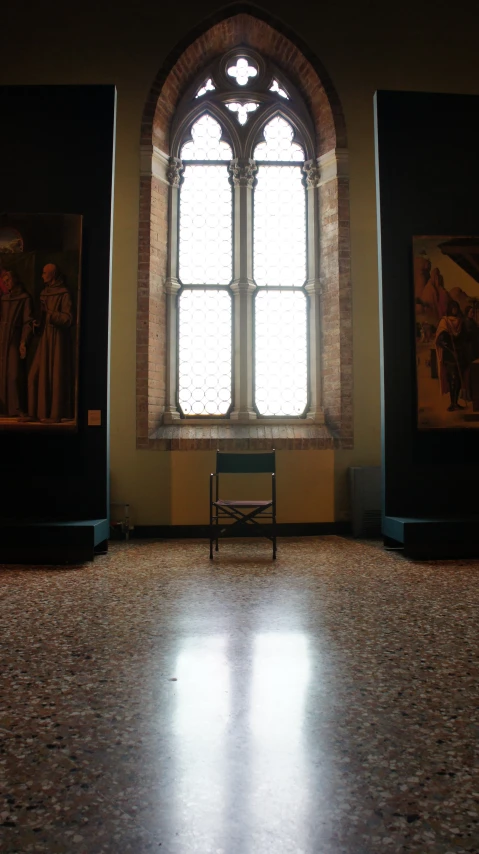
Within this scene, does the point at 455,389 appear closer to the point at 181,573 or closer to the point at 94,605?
the point at 181,573

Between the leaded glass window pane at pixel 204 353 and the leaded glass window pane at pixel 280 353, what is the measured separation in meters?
0.41

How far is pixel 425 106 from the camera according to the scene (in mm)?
6109

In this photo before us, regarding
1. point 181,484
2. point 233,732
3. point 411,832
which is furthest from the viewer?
point 181,484

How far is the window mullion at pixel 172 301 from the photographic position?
23.7 ft

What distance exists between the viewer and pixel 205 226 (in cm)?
750

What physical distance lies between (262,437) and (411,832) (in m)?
5.52

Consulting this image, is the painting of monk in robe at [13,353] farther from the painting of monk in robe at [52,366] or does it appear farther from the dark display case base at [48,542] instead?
the dark display case base at [48,542]

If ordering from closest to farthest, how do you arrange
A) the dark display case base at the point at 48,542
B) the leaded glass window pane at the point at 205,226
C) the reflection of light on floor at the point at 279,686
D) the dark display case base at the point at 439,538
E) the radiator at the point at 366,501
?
1. the reflection of light on floor at the point at 279,686
2. the dark display case base at the point at 48,542
3. the dark display case base at the point at 439,538
4. the radiator at the point at 366,501
5. the leaded glass window pane at the point at 205,226

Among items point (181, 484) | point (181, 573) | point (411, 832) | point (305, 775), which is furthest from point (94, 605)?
point (181, 484)

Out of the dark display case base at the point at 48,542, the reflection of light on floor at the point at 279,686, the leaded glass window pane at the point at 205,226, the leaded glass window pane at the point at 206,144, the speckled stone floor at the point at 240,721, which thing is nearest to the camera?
the speckled stone floor at the point at 240,721

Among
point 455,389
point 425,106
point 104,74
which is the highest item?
point 104,74

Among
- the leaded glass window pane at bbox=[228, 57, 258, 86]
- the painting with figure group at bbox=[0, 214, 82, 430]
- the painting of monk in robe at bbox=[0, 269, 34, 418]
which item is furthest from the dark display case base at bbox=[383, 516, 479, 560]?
the leaded glass window pane at bbox=[228, 57, 258, 86]

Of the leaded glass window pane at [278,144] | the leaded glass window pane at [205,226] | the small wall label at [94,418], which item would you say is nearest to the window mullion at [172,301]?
the leaded glass window pane at [205,226]

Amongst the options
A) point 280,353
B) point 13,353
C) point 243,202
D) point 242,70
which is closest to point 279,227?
point 243,202
